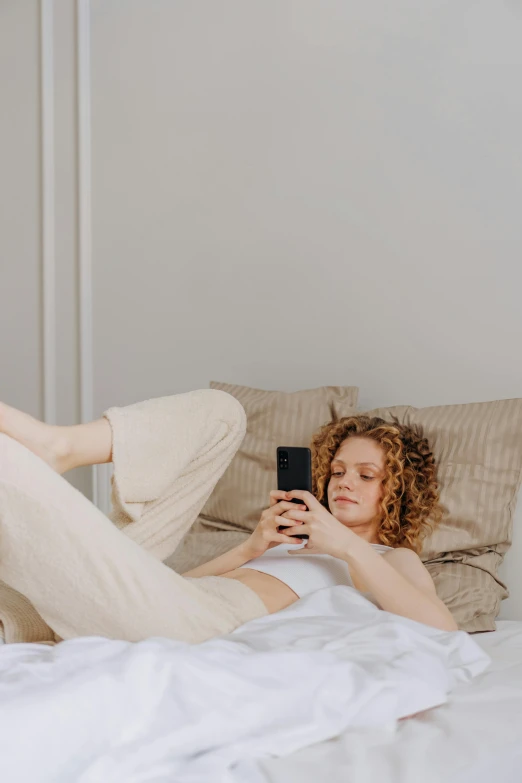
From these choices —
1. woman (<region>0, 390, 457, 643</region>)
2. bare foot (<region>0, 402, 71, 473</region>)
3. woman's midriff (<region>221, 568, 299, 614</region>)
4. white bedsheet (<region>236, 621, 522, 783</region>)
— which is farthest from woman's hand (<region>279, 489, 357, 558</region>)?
bare foot (<region>0, 402, 71, 473</region>)

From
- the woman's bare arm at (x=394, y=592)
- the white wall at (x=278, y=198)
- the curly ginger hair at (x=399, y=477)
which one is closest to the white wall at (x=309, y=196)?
the white wall at (x=278, y=198)

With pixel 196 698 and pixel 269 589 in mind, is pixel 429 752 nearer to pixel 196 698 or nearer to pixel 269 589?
pixel 196 698

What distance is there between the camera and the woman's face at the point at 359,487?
1.78m

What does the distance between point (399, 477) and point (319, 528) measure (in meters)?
0.34

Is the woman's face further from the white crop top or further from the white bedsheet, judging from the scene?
the white bedsheet

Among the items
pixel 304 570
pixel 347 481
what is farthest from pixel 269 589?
pixel 347 481

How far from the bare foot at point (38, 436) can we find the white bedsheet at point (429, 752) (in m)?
0.56

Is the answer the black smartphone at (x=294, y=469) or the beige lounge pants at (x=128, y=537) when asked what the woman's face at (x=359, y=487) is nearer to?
the black smartphone at (x=294, y=469)

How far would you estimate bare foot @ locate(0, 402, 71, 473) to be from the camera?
126cm

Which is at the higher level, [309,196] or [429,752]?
[309,196]

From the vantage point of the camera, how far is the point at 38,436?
1286 millimetres

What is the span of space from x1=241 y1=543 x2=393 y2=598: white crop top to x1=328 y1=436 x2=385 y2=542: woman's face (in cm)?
9

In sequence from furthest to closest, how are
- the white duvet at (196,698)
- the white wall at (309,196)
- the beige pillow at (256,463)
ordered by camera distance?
the white wall at (309,196) < the beige pillow at (256,463) < the white duvet at (196,698)

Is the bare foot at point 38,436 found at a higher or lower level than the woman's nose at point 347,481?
higher
